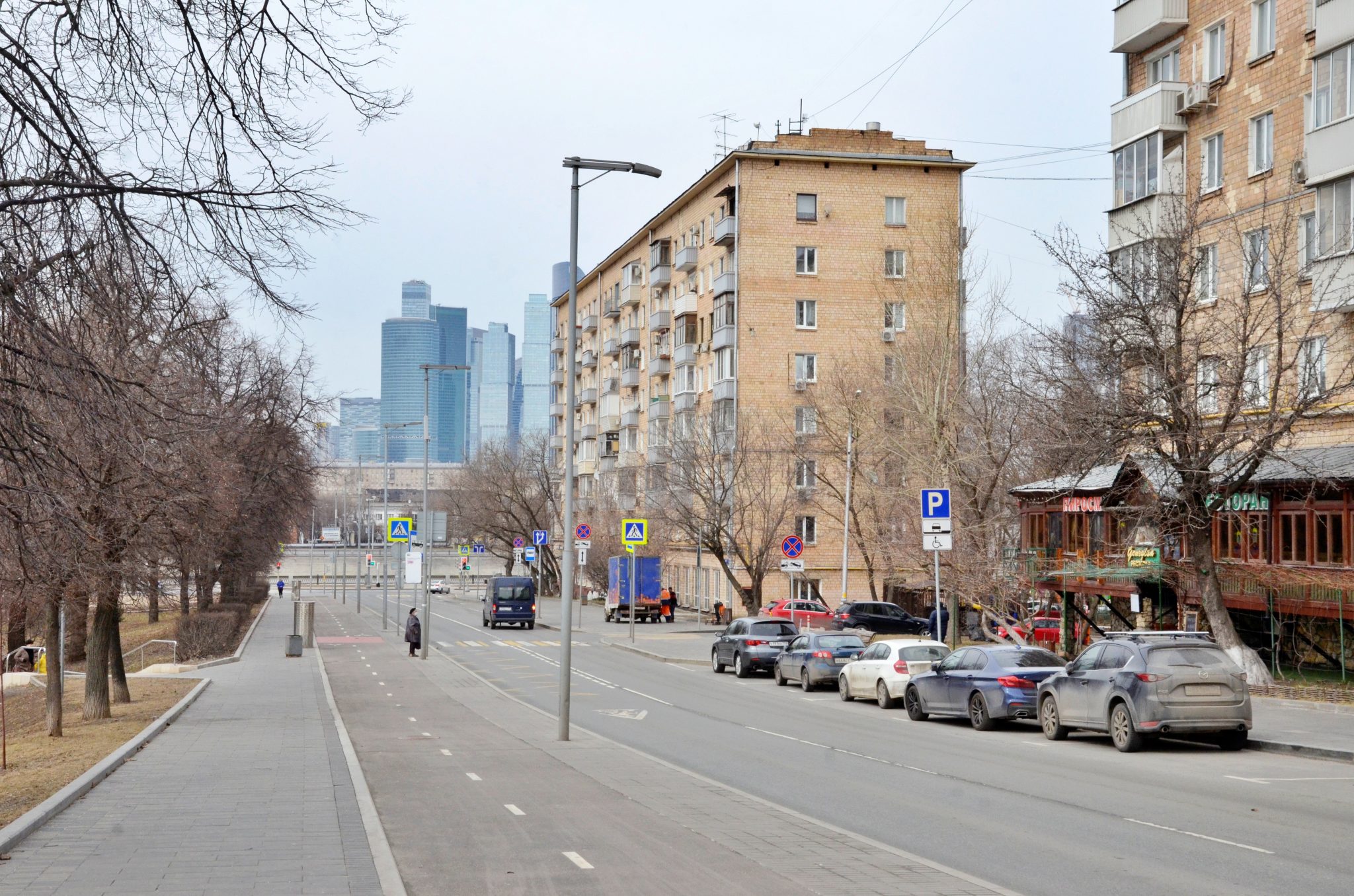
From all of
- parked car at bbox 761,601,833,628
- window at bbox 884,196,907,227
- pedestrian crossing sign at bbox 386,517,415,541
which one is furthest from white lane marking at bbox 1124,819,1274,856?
window at bbox 884,196,907,227

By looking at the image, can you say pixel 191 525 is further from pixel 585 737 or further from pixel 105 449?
pixel 105 449

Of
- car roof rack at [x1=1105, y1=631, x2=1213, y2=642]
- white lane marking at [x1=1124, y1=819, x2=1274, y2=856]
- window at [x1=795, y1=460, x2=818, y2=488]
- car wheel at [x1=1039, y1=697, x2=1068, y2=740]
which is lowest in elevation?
car wheel at [x1=1039, y1=697, x2=1068, y2=740]

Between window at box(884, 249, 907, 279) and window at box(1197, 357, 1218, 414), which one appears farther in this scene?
window at box(884, 249, 907, 279)

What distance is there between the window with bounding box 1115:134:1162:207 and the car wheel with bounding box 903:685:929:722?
17680mm

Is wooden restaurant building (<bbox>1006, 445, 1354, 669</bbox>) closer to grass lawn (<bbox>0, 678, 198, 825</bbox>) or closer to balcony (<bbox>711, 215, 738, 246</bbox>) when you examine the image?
grass lawn (<bbox>0, 678, 198, 825</bbox>)

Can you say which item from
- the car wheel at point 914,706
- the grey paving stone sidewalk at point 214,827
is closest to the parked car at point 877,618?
the car wheel at point 914,706

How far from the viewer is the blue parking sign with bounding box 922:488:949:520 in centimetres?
2702

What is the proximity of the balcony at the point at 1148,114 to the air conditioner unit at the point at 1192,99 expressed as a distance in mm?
88

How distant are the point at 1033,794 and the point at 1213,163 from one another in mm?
25831

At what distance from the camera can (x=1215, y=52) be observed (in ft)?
115

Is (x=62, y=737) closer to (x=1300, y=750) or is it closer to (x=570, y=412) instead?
(x=570, y=412)

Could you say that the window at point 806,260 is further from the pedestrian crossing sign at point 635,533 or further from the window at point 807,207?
the pedestrian crossing sign at point 635,533

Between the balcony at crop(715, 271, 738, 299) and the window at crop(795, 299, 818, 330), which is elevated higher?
the balcony at crop(715, 271, 738, 299)

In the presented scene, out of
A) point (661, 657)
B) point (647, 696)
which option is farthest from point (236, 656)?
point (647, 696)
